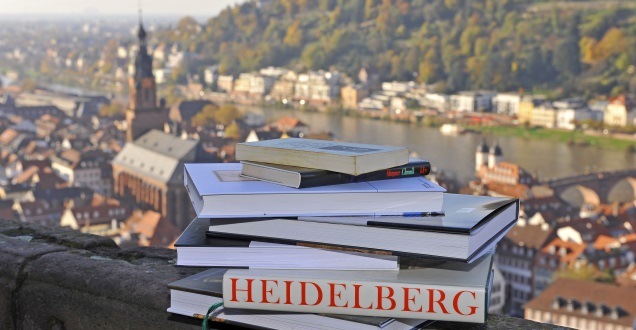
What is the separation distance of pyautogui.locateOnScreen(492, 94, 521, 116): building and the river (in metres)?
2.60

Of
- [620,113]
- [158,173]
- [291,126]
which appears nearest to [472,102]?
[620,113]

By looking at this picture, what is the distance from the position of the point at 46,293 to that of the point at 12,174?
14.1 m

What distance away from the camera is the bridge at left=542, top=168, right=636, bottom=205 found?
13.6 meters

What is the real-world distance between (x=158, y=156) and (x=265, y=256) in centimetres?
1211

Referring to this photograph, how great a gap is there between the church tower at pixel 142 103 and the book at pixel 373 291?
13839 mm

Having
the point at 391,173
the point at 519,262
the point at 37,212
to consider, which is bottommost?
the point at 519,262

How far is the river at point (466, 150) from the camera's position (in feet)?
52.2

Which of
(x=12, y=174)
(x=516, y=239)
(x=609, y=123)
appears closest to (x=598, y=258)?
(x=516, y=239)

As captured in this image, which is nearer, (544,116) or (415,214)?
(415,214)

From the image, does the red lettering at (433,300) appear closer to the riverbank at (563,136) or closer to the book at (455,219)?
the book at (455,219)

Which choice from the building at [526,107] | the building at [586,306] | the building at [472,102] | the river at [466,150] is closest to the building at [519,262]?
the building at [586,306]

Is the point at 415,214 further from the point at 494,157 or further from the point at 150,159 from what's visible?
the point at 494,157

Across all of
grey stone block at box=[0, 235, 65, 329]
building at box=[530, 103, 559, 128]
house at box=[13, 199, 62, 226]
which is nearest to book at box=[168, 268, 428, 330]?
grey stone block at box=[0, 235, 65, 329]

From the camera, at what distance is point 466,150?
57.7 ft
